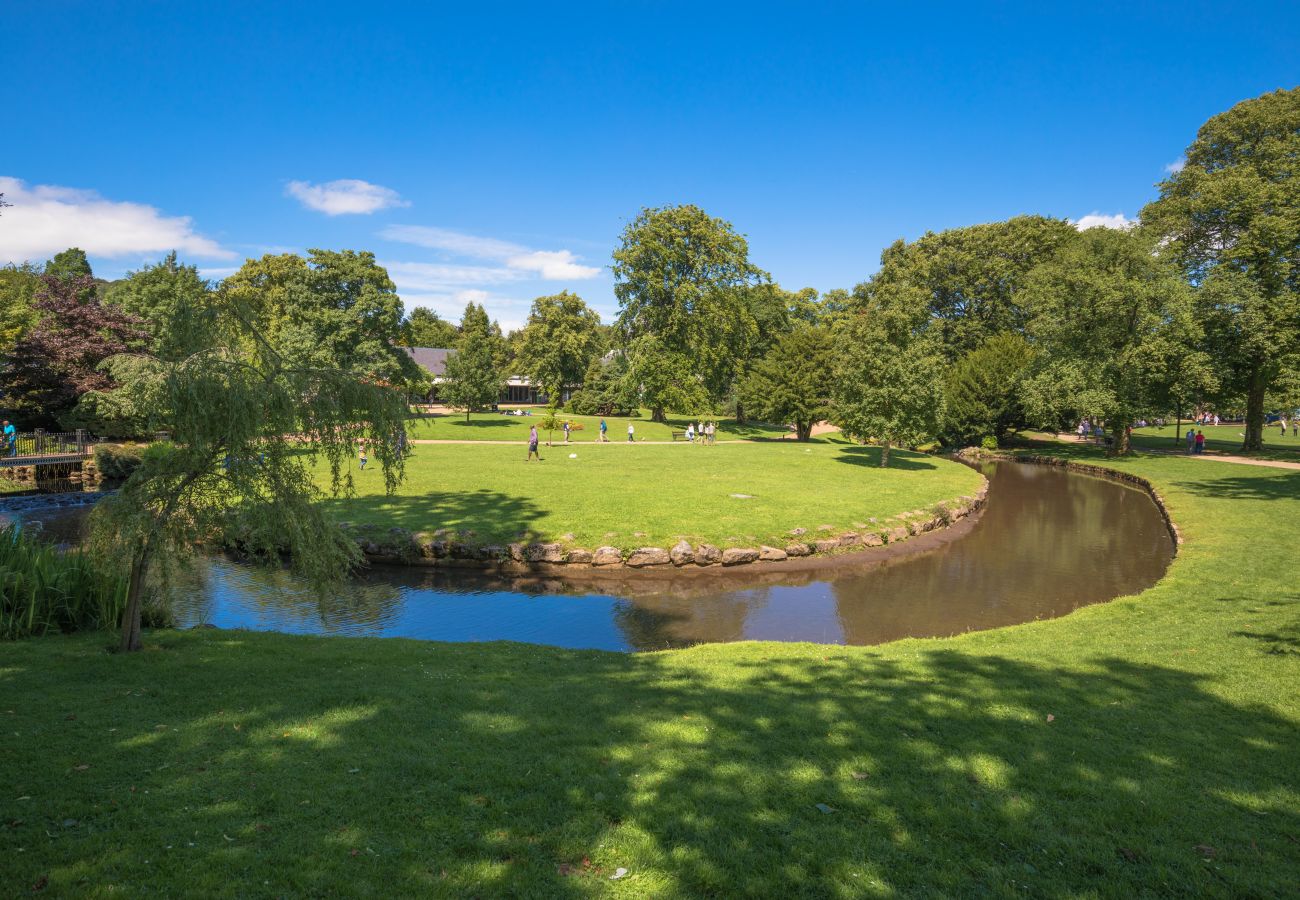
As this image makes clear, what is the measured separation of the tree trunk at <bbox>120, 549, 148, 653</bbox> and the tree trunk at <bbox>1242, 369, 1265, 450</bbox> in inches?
1922

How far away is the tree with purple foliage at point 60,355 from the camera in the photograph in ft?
112

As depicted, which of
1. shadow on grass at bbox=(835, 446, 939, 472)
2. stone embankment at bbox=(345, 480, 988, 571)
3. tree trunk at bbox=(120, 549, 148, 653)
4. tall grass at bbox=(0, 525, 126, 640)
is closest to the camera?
tree trunk at bbox=(120, 549, 148, 653)

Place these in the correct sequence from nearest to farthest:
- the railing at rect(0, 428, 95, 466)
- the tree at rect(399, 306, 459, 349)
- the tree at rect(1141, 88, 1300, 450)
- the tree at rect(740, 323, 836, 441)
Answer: the railing at rect(0, 428, 95, 466), the tree at rect(1141, 88, 1300, 450), the tree at rect(740, 323, 836, 441), the tree at rect(399, 306, 459, 349)

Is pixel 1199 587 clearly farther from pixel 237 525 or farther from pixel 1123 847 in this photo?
pixel 237 525

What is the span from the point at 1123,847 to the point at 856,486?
2458 centimetres

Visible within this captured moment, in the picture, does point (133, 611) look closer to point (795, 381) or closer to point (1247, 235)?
point (795, 381)

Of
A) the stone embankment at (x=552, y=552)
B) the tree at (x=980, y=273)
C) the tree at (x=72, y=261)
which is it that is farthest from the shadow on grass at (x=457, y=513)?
the tree at (x=72, y=261)

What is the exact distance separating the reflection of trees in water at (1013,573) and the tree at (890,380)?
611 centimetres

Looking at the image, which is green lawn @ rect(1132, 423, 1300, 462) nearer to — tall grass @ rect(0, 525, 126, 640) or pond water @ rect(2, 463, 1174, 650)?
pond water @ rect(2, 463, 1174, 650)

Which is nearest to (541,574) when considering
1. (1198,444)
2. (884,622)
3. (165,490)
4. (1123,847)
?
(884,622)

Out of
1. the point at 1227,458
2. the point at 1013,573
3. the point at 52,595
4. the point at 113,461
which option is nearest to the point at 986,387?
the point at 1227,458

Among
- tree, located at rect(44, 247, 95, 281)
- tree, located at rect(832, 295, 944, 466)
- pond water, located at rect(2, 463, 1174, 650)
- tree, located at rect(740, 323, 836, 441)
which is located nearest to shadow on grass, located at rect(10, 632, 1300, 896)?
pond water, located at rect(2, 463, 1174, 650)

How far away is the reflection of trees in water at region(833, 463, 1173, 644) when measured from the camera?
50.9ft

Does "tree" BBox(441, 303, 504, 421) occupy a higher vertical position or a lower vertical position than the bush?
higher
